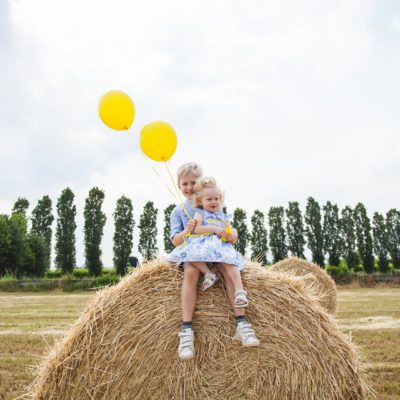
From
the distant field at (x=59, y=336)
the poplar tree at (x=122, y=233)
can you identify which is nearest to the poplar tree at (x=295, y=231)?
the poplar tree at (x=122, y=233)

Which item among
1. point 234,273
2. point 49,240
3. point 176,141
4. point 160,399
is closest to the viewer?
point 160,399

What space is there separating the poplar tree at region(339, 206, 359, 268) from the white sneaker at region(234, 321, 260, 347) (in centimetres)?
3804

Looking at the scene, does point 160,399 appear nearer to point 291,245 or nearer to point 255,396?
point 255,396

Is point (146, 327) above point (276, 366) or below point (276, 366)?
above

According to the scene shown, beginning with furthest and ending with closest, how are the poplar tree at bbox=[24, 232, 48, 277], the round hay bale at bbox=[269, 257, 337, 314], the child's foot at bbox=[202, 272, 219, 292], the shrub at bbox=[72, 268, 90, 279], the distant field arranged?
the poplar tree at bbox=[24, 232, 48, 277] → the shrub at bbox=[72, 268, 90, 279] → the round hay bale at bbox=[269, 257, 337, 314] → the distant field → the child's foot at bbox=[202, 272, 219, 292]

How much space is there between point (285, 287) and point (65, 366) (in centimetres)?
195

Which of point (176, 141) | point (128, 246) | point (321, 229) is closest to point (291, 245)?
point (321, 229)

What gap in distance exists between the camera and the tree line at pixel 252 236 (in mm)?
38719

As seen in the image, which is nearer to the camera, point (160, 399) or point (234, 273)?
point (160, 399)

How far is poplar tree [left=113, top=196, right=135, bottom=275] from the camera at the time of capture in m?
38.7

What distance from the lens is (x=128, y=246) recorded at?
39469 mm

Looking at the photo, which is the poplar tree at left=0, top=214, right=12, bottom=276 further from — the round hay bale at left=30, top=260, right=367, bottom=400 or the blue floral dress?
the blue floral dress

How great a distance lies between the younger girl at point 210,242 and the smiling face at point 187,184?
0.81ft

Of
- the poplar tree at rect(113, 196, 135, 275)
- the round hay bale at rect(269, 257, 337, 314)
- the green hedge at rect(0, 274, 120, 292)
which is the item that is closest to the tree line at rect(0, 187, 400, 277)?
the poplar tree at rect(113, 196, 135, 275)
